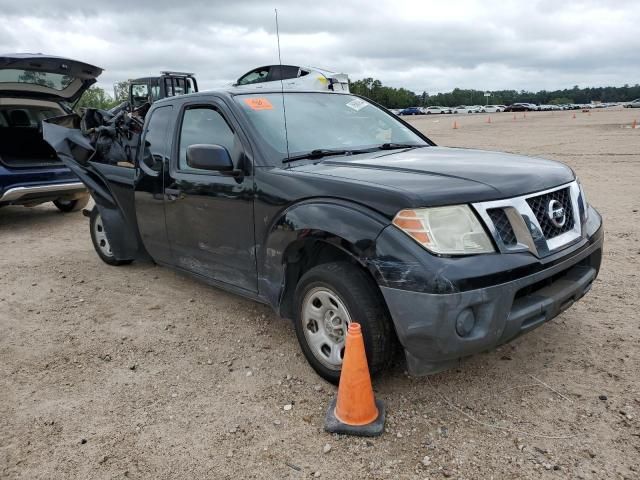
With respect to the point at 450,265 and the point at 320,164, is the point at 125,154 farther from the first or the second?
the point at 450,265

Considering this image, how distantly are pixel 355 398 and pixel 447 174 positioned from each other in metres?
1.32

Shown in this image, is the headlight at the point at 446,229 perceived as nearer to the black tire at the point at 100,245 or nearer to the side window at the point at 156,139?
the side window at the point at 156,139

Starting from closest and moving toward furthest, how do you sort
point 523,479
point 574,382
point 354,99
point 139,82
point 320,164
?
point 523,479
point 574,382
point 320,164
point 354,99
point 139,82

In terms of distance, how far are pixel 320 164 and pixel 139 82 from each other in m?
14.6

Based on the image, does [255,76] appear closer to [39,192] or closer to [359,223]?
[39,192]

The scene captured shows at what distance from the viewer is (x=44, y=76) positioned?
7.19m

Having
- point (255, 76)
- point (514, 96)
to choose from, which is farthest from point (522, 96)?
point (255, 76)

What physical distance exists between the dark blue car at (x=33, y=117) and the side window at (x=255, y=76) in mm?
7091

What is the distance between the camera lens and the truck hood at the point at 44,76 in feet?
21.7

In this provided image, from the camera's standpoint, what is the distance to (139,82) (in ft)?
52.9

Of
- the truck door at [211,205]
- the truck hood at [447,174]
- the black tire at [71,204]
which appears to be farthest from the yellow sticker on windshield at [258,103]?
the black tire at [71,204]

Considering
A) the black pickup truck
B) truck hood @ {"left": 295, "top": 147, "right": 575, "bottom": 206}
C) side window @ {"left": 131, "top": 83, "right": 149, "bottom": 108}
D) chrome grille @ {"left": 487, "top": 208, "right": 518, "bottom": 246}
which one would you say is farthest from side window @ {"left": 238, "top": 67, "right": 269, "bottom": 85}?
chrome grille @ {"left": 487, "top": 208, "right": 518, "bottom": 246}

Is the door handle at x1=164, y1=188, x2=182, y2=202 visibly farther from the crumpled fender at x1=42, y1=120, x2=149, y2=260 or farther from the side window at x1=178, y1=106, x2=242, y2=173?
the crumpled fender at x1=42, y1=120, x2=149, y2=260

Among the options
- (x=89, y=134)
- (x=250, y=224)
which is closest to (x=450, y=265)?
(x=250, y=224)
